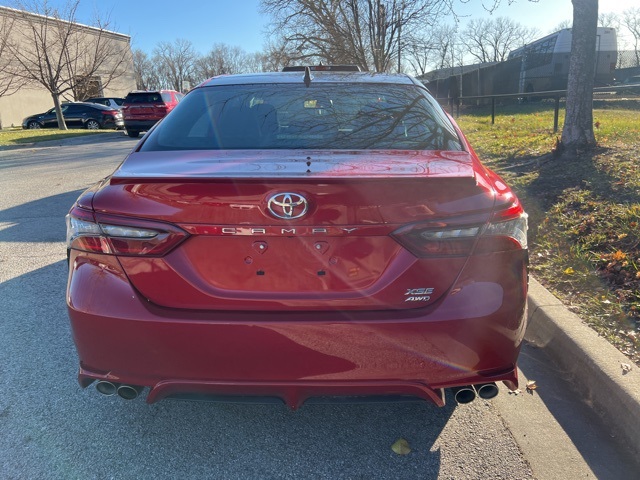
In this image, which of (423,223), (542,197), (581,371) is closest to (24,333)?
(423,223)

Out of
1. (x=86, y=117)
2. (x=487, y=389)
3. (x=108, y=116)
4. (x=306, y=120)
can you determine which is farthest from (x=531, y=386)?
(x=86, y=117)

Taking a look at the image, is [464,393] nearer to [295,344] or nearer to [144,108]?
[295,344]

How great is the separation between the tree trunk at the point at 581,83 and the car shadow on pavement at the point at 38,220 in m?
6.91

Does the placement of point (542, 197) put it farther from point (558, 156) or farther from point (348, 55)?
point (348, 55)

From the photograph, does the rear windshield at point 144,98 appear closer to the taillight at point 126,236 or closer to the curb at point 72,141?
the curb at point 72,141

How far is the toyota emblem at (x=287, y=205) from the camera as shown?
1.87m

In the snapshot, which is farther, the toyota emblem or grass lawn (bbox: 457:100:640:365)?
grass lawn (bbox: 457:100:640:365)

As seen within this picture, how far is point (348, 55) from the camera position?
22250mm

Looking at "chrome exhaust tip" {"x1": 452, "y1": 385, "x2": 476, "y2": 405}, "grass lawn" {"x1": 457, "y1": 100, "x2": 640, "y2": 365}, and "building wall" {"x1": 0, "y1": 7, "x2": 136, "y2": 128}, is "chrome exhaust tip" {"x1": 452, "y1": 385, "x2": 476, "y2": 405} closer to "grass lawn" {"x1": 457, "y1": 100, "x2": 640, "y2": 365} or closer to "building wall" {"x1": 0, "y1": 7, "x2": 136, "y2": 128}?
"grass lawn" {"x1": 457, "y1": 100, "x2": 640, "y2": 365}

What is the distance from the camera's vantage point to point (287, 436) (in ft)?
8.11

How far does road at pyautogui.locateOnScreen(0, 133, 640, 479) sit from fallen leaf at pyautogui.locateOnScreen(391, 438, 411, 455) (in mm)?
25

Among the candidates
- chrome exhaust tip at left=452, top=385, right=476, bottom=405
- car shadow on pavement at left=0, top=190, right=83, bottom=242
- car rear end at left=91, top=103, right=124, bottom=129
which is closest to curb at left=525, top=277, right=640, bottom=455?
chrome exhaust tip at left=452, top=385, right=476, bottom=405

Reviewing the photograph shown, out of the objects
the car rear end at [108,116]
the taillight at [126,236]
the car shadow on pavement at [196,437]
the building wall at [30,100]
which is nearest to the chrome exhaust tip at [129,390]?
the car shadow on pavement at [196,437]

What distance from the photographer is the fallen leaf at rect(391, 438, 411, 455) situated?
235 cm
